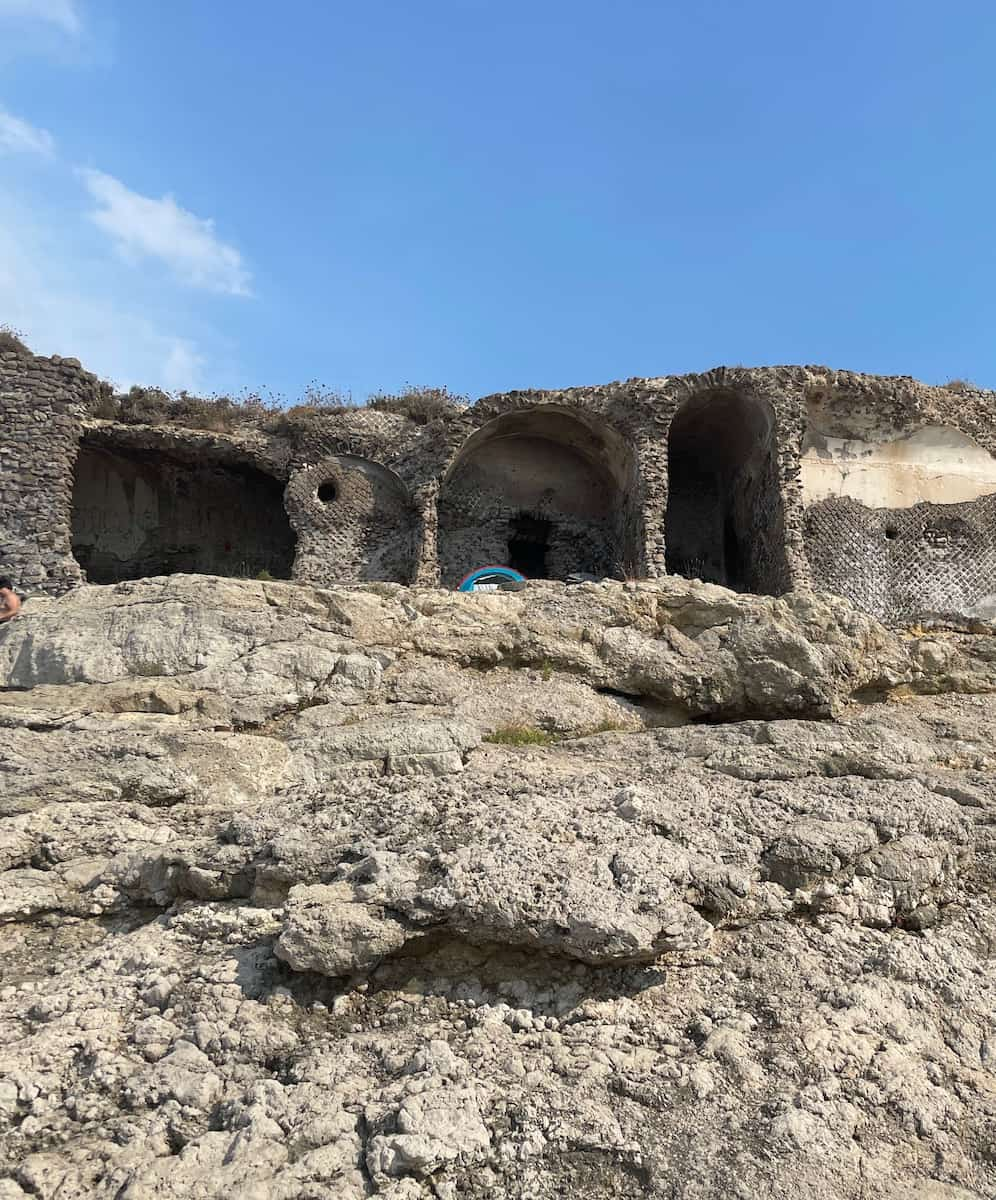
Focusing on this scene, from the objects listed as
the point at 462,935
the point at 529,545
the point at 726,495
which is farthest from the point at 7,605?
the point at 726,495

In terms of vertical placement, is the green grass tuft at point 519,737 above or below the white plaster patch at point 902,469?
below

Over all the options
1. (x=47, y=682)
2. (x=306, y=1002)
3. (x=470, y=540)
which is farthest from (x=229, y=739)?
(x=470, y=540)

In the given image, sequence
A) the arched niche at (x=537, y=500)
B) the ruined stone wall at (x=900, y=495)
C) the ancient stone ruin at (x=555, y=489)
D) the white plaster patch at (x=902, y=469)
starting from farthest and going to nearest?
the arched niche at (x=537, y=500), the white plaster patch at (x=902, y=469), the ruined stone wall at (x=900, y=495), the ancient stone ruin at (x=555, y=489)

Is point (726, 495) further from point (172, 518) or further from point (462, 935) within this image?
point (462, 935)

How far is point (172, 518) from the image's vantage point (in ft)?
48.7

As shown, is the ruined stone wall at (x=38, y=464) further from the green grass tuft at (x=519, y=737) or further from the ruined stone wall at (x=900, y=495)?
the ruined stone wall at (x=900, y=495)

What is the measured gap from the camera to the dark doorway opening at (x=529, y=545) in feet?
47.0

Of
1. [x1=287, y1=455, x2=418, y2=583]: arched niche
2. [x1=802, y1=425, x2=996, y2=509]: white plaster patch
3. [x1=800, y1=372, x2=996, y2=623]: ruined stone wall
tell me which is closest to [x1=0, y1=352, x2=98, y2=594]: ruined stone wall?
[x1=287, y1=455, x2=418, y2=583]: arched niche

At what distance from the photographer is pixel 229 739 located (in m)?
4.48

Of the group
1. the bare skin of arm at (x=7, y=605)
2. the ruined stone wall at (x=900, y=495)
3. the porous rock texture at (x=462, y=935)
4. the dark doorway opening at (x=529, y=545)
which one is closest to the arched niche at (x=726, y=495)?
the ruined stone wall at (x=900, y=495)

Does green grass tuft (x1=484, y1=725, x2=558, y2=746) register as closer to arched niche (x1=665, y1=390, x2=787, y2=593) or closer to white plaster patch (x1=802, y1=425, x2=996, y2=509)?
arched niche (x1=665, y1=390, x2=787, y2=593)

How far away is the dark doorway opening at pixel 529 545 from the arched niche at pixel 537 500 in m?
0.02

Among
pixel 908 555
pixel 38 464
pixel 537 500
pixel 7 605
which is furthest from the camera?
pixel 537 500

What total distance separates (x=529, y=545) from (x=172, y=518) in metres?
6.29
